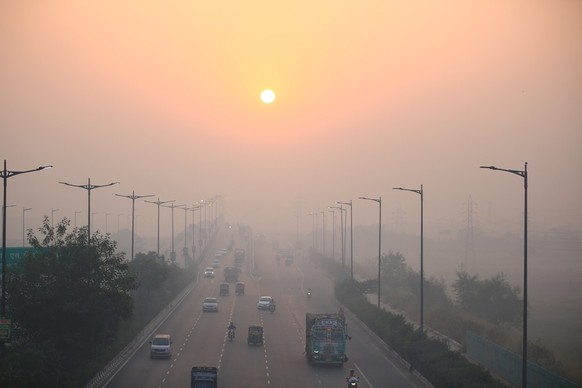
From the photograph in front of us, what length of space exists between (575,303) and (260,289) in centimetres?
4113

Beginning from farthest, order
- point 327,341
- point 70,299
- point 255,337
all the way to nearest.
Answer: point 255,337
point 327,341
point 70,299

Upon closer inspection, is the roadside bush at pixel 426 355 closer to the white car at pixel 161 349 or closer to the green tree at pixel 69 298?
the white car at pixel 161 349

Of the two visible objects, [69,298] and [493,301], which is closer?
[69,298]

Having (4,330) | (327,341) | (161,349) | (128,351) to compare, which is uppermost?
(4,330)

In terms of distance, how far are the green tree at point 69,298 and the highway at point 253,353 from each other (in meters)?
2.81

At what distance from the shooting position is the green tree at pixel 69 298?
4497cm

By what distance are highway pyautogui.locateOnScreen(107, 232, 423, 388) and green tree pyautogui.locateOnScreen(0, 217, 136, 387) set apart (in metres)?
2.81

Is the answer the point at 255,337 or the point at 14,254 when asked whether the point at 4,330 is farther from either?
the point at 255,337

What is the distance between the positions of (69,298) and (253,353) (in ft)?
54.7

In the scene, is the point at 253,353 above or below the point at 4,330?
below

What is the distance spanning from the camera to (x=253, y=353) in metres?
58.7

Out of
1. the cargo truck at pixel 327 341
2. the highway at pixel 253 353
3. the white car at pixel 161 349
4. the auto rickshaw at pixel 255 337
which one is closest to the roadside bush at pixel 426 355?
the highway at pixel 253 353

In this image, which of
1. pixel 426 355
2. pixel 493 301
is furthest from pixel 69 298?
pixel 493 301

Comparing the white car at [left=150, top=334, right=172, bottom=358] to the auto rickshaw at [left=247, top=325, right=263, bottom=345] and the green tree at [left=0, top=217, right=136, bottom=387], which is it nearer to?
the green tree at [left=0, top=217, right=136, bottom=387]
